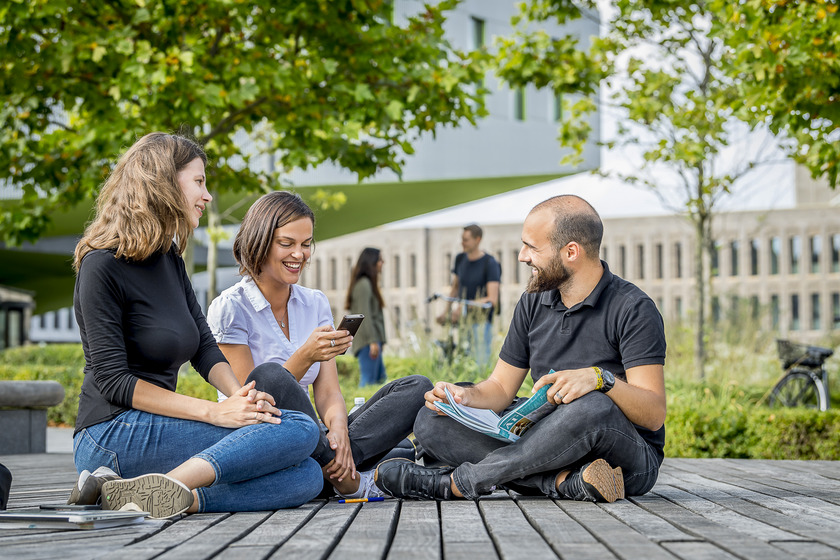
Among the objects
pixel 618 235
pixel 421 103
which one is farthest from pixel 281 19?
pixel 618 235

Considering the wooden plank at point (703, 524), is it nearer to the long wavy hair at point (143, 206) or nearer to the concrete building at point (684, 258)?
the long wavy hair at point (143, 206)

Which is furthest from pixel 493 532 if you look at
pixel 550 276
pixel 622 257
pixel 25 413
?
pixel 622 257

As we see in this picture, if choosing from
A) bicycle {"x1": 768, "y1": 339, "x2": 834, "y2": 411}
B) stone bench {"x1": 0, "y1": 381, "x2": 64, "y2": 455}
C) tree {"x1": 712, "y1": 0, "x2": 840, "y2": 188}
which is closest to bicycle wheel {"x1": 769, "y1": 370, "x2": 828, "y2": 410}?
bicycle {"x1": 768, "y1": 339, "x2": 834, "y2": 411}

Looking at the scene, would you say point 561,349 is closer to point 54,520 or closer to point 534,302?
point 534,302

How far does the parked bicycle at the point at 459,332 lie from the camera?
9.57 m

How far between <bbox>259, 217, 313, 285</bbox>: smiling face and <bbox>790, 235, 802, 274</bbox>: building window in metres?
54.5

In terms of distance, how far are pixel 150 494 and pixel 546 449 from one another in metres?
1.40

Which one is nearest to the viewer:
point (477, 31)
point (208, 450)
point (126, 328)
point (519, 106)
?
point (208, 450)

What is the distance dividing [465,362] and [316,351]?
5.35 m

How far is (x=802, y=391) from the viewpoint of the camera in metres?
10.2

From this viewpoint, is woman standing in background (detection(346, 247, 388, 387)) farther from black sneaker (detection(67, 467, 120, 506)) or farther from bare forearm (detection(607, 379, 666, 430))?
black sneaker (detection(67, 467, 120, 506))

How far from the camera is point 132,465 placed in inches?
130

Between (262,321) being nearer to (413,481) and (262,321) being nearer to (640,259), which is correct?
(413,481)

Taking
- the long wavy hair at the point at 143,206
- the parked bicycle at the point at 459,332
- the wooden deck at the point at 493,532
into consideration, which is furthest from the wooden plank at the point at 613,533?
the parked bicycle at the point at 459,332
